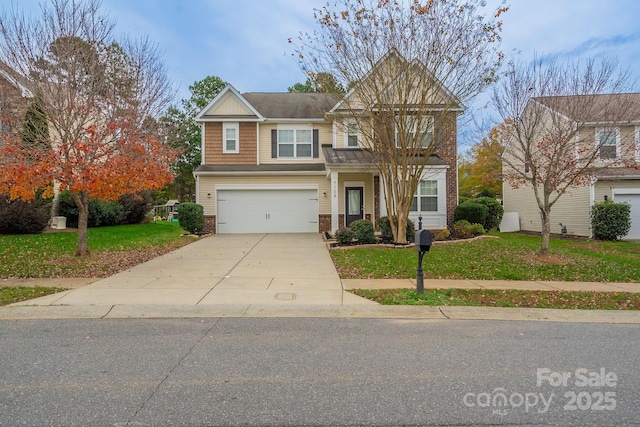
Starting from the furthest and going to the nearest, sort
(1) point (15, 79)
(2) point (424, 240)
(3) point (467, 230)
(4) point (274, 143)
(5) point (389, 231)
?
(4) point (274, 143) < (3) point (467, 230) < (5) point (389, 231) < (1) point (15, 79) < (2) point (424, 240)

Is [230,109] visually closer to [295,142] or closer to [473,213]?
[295,142]

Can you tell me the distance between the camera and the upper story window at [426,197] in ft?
57.0

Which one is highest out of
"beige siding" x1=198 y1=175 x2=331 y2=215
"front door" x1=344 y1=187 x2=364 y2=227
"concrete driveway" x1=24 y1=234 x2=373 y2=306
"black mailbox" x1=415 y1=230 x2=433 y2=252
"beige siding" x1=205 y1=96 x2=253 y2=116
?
"beige siding" x1=205 y1=96 x2=253 y2=116

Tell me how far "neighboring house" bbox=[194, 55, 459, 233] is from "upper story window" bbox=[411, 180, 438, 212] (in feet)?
2.70

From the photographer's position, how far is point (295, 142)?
1925 centimetres

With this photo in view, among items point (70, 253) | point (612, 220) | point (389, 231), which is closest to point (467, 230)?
point (389, 231)

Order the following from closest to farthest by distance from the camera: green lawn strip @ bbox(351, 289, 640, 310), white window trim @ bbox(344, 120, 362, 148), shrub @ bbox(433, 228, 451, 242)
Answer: green lawn strip @ bbox(351, 289, 640, 310), white window trim @ bbox(344, 120, 362, 148), shrub @ bbox(433, 228, 451, 242)

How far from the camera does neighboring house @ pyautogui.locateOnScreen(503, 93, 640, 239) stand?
11258 mm

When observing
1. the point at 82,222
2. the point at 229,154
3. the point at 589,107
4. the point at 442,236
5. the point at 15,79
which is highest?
the point at 15,79

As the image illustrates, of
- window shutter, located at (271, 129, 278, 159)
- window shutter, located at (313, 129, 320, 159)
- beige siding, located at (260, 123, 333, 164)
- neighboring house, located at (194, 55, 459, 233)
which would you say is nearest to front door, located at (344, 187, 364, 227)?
neighboring house, located at (194, 55, 459, 233)

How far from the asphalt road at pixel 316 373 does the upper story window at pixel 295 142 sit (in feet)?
47.5

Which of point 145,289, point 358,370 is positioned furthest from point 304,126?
point 358,370

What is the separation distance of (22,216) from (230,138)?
30.3 ft

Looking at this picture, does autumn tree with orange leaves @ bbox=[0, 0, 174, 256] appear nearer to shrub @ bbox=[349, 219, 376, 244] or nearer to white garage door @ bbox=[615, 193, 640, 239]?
shrub @ bbox=[349, 219, 376, 244]
